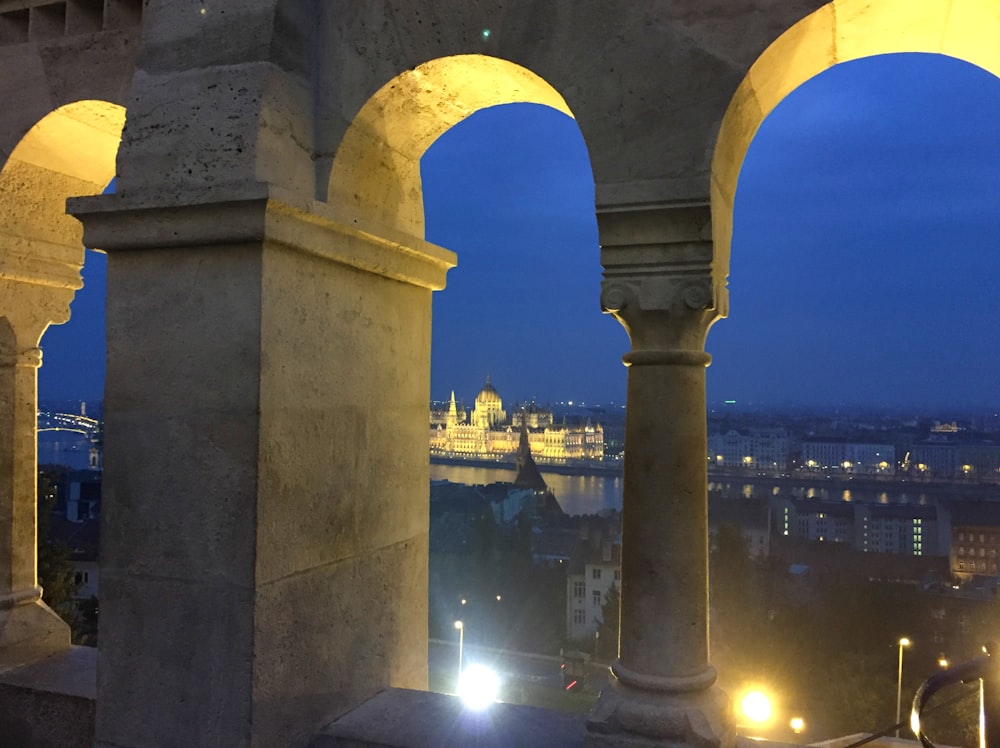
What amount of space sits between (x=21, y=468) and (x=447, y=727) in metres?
2.69

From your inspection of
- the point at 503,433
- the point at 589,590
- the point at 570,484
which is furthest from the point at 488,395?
the point at 589,590

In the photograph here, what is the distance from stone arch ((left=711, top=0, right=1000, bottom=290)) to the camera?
8.64 ft

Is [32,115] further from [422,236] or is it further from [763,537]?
[763,537]

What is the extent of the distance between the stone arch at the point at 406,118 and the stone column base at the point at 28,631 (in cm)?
274

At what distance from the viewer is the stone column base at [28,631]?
3936 mm

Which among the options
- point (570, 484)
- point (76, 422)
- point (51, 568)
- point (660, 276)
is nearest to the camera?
point (660, 276)

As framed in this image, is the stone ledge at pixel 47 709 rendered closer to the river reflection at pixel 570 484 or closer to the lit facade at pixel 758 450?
the river reflection at pixel 570 484

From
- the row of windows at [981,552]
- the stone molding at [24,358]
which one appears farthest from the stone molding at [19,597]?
the row of windows at [981,552]

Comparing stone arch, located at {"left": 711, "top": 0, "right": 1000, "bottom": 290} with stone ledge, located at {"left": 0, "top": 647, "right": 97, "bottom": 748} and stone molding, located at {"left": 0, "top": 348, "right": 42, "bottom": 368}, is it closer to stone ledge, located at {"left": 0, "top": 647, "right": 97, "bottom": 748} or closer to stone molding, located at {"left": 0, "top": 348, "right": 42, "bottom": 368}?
stone ledge, located at {"left": 0, "top": 647, "right": 97, "bottom": 748}

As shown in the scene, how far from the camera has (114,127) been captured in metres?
4.00

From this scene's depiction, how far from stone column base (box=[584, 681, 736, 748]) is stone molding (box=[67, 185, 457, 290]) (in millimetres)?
1898

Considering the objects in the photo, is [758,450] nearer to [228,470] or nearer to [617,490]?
[617,490]

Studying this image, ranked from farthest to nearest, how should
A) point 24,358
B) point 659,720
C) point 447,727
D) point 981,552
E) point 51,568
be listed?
point 981,552, point 51,568, point 24,358, point 447,727, point 659,720

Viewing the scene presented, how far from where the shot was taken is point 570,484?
84.2m
